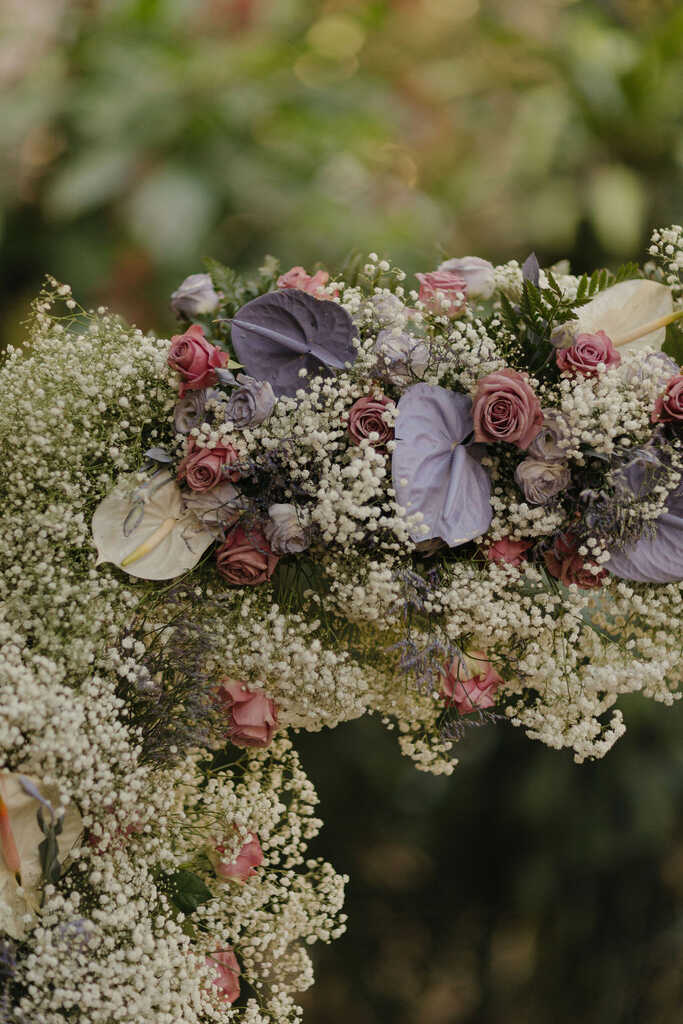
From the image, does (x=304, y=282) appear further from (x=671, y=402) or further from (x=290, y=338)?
(x=671, y=402)

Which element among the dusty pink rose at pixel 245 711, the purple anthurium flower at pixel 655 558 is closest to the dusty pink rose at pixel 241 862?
the dusty pink rose at pixel 245 711

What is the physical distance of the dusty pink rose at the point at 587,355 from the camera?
98cm

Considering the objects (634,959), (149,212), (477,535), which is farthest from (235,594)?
(634,959)

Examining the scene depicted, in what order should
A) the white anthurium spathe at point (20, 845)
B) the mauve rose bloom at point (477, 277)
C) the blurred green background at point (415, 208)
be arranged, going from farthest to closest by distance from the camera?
1. the blurred green background at point (415, 208)
2. the mauve rose bloom at point (477, 277)
3. the white anthurium spathe at point (20, 845)

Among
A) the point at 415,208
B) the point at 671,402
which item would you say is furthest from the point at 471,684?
the point at 415,208

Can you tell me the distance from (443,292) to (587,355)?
0.63ft

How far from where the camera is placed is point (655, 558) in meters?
0.98

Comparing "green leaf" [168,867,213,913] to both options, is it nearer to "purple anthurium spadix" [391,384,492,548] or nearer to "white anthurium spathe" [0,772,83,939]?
"white anthurium spathe" [0,772,83,939]

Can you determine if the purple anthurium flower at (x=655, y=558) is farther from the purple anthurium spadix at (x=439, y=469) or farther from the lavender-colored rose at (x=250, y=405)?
the lavender-colored rose at (x=250, y=405)

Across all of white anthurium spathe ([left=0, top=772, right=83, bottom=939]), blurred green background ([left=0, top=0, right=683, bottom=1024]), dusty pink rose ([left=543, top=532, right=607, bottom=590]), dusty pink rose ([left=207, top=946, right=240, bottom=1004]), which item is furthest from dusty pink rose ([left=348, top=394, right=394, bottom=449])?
blurred green background ([left=0, top=0, right=683, bottom=1024])

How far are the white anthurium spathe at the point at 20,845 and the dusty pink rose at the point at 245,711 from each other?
201 mm

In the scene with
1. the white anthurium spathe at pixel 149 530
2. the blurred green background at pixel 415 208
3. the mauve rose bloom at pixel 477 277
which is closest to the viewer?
the white anthurium spathe at pixel 149 530

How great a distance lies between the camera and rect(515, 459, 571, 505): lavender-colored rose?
97 centimetres

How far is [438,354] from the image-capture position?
1006 millimetres
